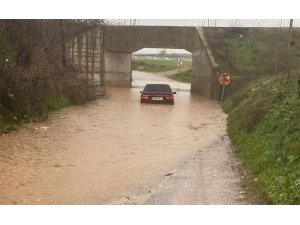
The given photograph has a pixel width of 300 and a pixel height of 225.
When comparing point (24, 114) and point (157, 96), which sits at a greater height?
point (24, 114)

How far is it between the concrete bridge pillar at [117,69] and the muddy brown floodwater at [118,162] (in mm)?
Answer: 11997

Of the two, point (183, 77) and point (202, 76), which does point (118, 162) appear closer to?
point (202, 76)

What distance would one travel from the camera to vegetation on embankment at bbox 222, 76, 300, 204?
6054mm

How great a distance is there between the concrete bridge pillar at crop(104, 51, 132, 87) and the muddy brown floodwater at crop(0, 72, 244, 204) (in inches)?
472

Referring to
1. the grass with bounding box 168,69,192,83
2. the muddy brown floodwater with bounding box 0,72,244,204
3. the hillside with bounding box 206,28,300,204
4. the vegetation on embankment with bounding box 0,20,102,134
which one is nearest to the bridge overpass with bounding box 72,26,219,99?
the hillside with bounding box 206,28,300,204

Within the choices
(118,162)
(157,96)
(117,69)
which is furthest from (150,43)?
(118,162)

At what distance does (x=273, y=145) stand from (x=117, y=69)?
20976 mm

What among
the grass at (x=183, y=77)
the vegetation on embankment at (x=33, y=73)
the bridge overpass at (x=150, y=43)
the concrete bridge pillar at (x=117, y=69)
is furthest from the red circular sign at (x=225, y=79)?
the grass at (x=183, y=77)

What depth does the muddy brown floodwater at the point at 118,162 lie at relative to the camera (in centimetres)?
639

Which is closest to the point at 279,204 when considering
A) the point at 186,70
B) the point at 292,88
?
the point at 292,88

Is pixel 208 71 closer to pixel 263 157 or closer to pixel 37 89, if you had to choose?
pixel 37 89

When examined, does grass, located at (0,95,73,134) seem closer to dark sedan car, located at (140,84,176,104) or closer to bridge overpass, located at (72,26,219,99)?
dark sedan car, located at (140,84,176,104)

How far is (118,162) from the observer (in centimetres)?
855

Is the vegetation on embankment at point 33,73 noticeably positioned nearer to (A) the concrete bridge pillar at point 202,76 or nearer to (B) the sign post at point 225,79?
(B) the sign post at point 225,79
